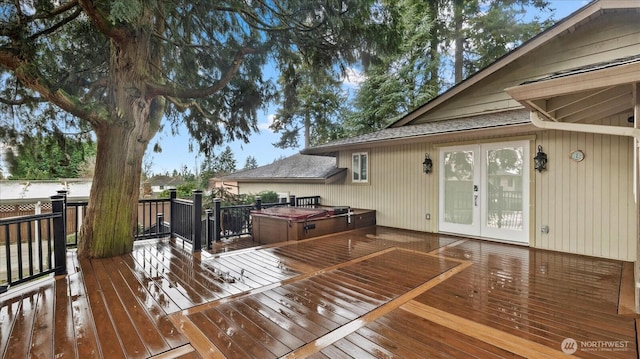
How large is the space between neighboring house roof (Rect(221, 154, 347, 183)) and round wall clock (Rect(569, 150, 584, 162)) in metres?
5.22

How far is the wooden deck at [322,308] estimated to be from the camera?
213 centimetres

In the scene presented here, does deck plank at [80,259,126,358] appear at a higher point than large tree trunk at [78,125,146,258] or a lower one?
lower

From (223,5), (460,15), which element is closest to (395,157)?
(223,5)

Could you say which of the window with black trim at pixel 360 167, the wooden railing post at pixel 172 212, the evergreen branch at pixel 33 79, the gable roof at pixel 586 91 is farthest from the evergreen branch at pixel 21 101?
the gable roof at pixel 586 91

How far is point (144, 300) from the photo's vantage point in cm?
295

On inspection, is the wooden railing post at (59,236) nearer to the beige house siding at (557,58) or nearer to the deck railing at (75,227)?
the deck railing at (75,227)

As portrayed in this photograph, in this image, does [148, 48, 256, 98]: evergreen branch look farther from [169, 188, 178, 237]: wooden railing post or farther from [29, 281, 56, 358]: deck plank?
[29, 281, 56, 358]: deck plank

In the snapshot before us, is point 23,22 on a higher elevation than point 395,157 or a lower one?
higher

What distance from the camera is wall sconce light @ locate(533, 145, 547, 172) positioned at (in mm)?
5090

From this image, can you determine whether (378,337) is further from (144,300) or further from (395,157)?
(395,157)

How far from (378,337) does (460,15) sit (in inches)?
544

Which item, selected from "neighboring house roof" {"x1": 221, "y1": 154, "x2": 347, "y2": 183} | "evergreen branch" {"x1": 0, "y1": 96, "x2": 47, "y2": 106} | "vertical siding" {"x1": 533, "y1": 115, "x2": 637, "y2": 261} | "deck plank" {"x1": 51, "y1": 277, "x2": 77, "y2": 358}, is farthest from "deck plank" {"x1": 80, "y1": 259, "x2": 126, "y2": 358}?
"vertical siding" {"x1": 533, "y1": 115, "x2": 637, "y2": 261}

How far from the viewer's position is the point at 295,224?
5.92 meters

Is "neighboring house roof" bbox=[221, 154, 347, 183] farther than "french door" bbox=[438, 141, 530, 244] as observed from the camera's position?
Yes
